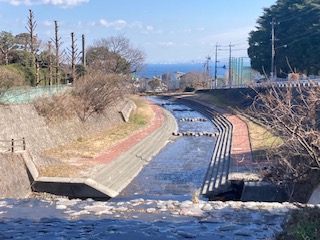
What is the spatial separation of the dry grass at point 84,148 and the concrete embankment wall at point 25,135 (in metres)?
0.49

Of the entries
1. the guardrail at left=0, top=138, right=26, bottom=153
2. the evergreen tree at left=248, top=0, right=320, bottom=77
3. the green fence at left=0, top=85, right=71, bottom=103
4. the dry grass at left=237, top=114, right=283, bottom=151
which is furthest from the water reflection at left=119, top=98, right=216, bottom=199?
the evergreen tree at left=248, top=0, right=320, bottom=77

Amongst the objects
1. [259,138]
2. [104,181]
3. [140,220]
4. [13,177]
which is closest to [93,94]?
[259,138]

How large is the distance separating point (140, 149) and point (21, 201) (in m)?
15.4

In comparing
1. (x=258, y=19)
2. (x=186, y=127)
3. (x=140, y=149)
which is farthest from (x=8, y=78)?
(x=258, y=19)

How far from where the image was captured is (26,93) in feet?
82.6

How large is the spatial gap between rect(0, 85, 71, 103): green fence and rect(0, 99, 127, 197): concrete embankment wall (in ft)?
1.44

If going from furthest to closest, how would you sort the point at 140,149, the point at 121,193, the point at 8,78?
the point at 140,149, the point at 8,78, the point at 121,193

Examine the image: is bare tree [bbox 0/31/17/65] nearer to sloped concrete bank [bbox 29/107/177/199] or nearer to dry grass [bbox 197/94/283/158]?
dry grass [bbox 197/94/283/158]

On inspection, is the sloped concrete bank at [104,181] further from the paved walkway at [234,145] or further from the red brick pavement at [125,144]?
the paved walkway at [234,145]

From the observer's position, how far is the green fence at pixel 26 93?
23.2m

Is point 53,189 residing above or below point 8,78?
below

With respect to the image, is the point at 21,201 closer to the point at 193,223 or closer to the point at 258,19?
the point at 193,223

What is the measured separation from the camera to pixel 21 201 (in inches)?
516

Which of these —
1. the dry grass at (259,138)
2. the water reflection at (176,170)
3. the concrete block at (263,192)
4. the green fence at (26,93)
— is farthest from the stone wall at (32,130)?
the dry grass at (259,138)
